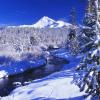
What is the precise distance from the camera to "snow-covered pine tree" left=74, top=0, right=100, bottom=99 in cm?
2134

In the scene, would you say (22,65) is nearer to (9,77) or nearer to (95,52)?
(9,77)

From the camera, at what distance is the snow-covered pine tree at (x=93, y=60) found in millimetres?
21344

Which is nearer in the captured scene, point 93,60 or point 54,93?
point 93,60

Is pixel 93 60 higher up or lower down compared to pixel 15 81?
higher up

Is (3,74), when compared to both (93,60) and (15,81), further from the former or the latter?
(93,60)

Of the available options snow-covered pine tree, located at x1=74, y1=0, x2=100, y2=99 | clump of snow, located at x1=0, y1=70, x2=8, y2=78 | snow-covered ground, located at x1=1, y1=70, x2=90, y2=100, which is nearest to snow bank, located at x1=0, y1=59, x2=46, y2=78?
clump of snow, located at x1=0, y1=70, x2=8, y2=78

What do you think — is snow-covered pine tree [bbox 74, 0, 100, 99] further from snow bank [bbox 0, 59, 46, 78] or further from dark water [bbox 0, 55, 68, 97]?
snow bank [bbox 0, 59, 46, 78]

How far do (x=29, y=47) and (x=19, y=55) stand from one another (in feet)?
66.0

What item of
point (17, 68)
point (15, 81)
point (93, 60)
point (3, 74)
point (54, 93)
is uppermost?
point (93, 60)

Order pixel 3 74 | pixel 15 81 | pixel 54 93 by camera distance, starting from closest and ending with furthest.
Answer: pixel 54 93 < pixel 15 81 < pixel 3 74

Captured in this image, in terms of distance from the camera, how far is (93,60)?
21953 millimetres

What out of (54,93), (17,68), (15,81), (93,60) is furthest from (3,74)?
(93,60)

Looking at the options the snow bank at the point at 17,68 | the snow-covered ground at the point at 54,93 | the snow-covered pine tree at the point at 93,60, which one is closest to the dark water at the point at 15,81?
the snow bank at the point at 17,68

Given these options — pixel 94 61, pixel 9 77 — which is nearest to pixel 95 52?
pixel 94 61
